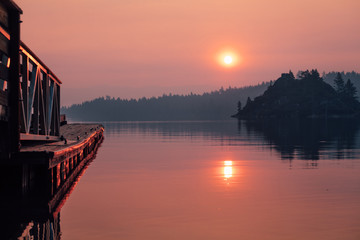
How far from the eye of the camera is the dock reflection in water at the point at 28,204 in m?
17.5

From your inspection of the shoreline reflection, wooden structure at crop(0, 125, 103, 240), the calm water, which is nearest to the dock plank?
wooden structure at crop(0, 125, 103, 240)

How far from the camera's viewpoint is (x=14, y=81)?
18.2 metres

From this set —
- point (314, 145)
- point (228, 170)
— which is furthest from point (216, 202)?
point (314, 145)

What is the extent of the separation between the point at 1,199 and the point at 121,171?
58.9ft

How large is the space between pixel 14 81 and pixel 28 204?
447cm

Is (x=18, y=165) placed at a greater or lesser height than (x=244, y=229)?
greater

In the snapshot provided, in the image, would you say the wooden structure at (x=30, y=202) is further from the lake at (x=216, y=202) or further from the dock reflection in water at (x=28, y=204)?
the lake at (x=216, y=202)

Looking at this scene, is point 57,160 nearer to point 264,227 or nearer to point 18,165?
point 18,165

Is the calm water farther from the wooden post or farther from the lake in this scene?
the wooden post

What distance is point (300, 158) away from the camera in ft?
151

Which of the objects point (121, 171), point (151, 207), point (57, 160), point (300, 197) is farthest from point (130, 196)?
point (121, 171)

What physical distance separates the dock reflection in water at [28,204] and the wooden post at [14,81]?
76.0 inches

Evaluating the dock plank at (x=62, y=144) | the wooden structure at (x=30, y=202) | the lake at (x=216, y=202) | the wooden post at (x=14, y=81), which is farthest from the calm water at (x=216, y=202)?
the wooden post at (x=14, y=81)

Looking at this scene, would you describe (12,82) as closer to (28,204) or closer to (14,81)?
(14,81)
